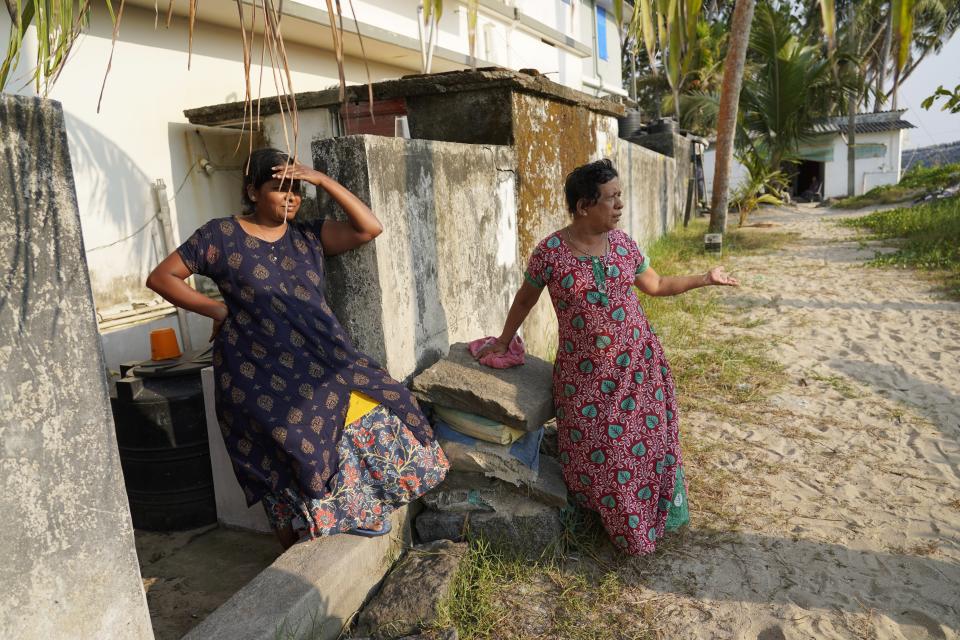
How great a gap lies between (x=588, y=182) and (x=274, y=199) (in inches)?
46.2

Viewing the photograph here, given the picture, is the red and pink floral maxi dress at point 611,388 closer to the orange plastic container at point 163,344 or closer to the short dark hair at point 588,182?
the short dark hair at point 588,182

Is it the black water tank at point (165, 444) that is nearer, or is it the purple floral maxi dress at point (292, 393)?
the purple floral maxi dress at point (292, 393)

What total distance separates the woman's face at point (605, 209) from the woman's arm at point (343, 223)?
810 millimetres

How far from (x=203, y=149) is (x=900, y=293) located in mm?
7002

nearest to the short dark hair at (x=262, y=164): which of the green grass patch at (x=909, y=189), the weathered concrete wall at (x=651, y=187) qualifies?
the weathered concrete wall at (x=651, y=187)

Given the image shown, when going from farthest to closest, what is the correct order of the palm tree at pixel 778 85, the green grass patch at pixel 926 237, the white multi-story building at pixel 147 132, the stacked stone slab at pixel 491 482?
the palm tree at pixel 778 85, the green grass patch at pixel 926 237, the white multi-story building at pixel 147 132, the stacked stone slab at pixel 491 482

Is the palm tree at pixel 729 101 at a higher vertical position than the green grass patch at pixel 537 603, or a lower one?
higher

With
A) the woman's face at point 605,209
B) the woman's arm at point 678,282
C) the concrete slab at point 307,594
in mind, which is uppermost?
the woman's face at point 605,209

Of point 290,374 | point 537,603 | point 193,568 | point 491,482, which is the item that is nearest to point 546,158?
point 491,482

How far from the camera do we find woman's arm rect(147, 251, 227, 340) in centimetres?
228

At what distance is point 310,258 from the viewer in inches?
99.0

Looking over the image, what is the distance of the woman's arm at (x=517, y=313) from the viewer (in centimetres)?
280

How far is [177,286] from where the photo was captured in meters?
2.30

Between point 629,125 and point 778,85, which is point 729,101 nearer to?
point 629,125
